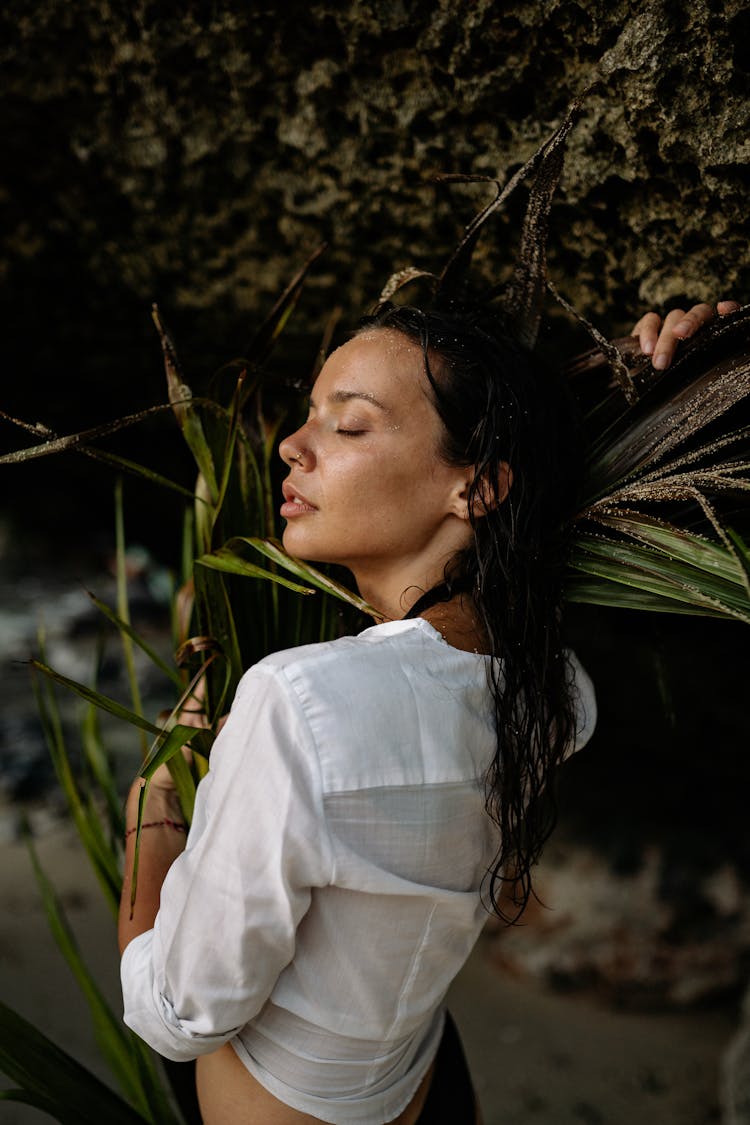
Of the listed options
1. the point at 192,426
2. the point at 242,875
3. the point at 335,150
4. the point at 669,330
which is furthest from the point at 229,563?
the point at 335,150

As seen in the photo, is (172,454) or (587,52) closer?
(587,52)

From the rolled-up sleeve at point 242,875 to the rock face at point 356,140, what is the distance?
977mm

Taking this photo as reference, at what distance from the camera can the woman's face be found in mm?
1220

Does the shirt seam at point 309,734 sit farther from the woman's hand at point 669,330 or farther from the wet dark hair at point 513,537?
the woman's hand at point 669,330

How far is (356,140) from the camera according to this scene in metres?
1.63

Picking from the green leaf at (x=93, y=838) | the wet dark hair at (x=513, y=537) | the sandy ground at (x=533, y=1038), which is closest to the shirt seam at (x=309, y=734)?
the wet dark hair at (x=513, y=537)

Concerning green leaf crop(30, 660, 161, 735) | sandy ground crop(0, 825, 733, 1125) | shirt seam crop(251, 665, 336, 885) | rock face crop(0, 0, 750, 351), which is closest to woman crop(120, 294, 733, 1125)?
shirt seam crop(251, 665, 336, 885)

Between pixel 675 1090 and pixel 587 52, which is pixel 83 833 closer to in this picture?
pixel 587 52

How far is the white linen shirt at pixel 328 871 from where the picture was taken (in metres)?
0.99

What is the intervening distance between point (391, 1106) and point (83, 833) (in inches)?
25.8

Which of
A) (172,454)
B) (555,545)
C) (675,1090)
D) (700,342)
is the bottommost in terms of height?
(675,1090)

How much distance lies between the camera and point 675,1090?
8.01 ft

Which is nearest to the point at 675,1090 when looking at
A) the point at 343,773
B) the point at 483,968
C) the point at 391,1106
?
the point at 483,968

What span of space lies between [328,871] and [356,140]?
1245 millimetres
